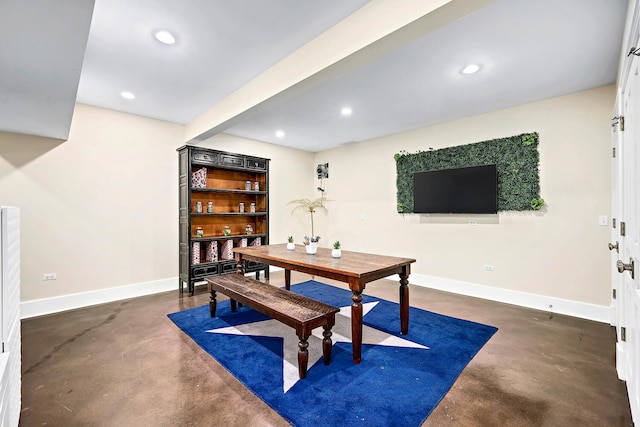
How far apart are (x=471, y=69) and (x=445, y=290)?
318cm

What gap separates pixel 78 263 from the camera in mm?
3732

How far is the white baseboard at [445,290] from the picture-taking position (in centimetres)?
335

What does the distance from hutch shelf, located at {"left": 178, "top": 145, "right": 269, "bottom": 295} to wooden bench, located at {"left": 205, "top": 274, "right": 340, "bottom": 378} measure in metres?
1.40

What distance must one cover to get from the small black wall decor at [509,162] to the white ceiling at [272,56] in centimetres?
52

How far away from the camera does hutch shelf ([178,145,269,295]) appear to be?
4.30 meters

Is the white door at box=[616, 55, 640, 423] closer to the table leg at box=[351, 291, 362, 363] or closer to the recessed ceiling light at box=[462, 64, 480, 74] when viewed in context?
the recessed ceiling light at box=[462, 64, 480, 74]

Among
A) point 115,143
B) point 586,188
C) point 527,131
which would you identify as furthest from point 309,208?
point 586,188

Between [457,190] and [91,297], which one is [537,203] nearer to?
[457,190]

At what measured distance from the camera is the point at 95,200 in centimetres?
386

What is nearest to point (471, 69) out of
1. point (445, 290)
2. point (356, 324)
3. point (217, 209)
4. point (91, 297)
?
point (356, 324)

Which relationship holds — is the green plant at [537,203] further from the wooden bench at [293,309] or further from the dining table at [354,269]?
the wooden bench at [293,309]

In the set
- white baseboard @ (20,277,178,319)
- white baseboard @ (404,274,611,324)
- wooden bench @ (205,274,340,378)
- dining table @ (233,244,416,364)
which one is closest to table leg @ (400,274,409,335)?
dining table @ (233,244,416,364)

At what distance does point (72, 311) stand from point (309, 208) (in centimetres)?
435

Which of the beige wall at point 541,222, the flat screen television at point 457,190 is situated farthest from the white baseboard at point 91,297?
the flat screen television at point 457,190
